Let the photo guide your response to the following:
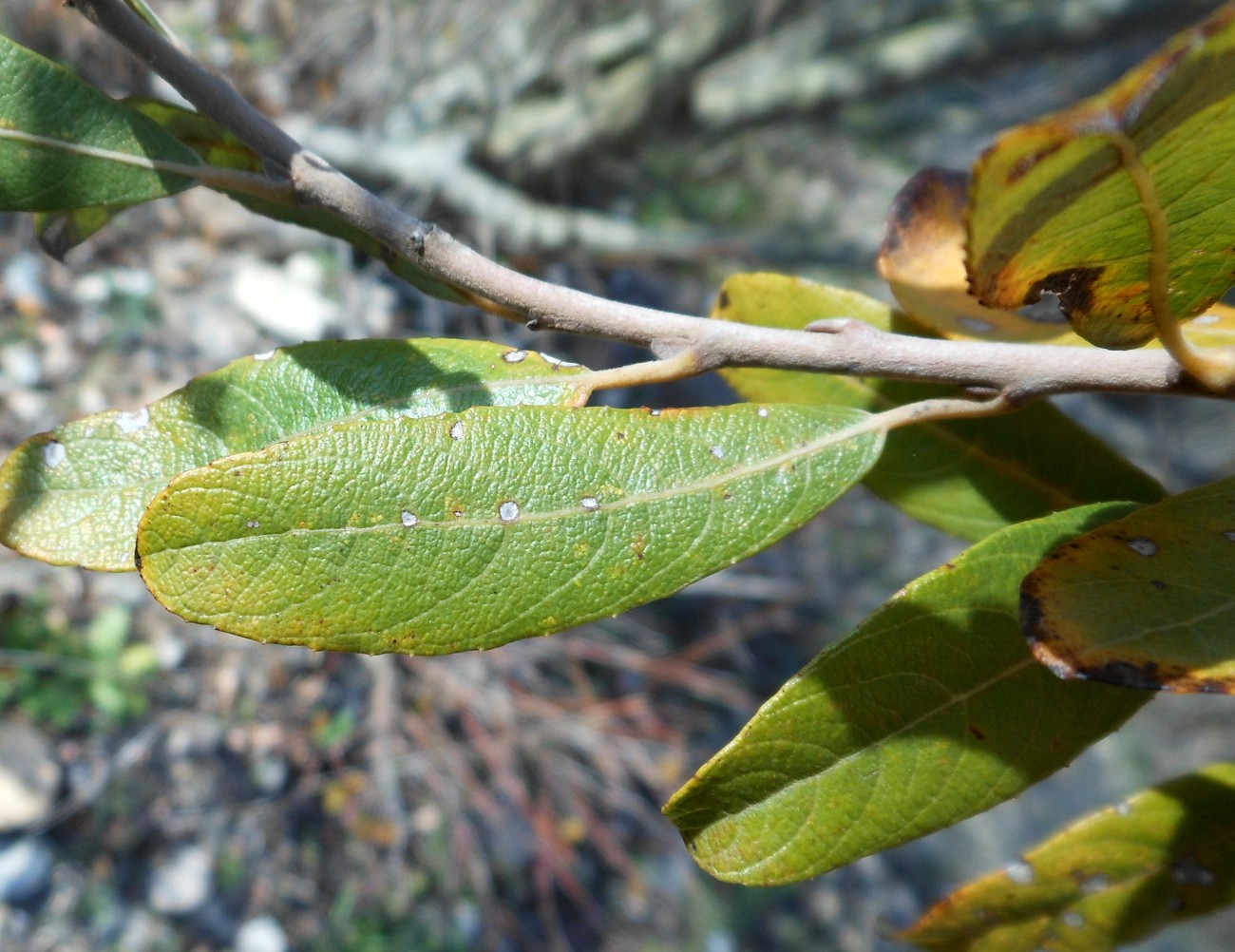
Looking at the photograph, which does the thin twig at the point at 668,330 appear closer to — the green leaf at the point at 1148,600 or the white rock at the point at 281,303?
the green leaf at the point at 1148,600

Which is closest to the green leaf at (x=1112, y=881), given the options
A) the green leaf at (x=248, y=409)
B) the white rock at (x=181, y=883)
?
the green leaf at (x=248, y=409)

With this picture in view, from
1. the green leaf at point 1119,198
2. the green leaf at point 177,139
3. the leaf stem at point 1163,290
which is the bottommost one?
the leaf stem at point 1163,290

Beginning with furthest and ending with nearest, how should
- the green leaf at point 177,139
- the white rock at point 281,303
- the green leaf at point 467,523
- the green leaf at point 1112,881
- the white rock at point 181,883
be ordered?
1. the white rock at point 281,303
2. the white rock at point 181,883
3. the green leaf at point 1112,881
4. the green leaf at point 177,139
5. the green leaf at point 467,523

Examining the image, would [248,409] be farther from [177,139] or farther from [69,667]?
[69,667]

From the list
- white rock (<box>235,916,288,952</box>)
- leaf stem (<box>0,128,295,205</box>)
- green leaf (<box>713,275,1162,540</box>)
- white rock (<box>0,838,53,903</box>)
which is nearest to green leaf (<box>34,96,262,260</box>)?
leaf stem (<box>0,128,295,205</box>)

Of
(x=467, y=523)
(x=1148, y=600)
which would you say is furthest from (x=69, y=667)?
(x=1148, y=600)

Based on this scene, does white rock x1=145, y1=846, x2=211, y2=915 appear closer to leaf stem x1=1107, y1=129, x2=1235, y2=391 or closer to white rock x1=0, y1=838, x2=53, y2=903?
white rock x1=0, y1=838, x2=53, y2=903

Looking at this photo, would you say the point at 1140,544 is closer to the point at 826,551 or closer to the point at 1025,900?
the point at 1025,900
